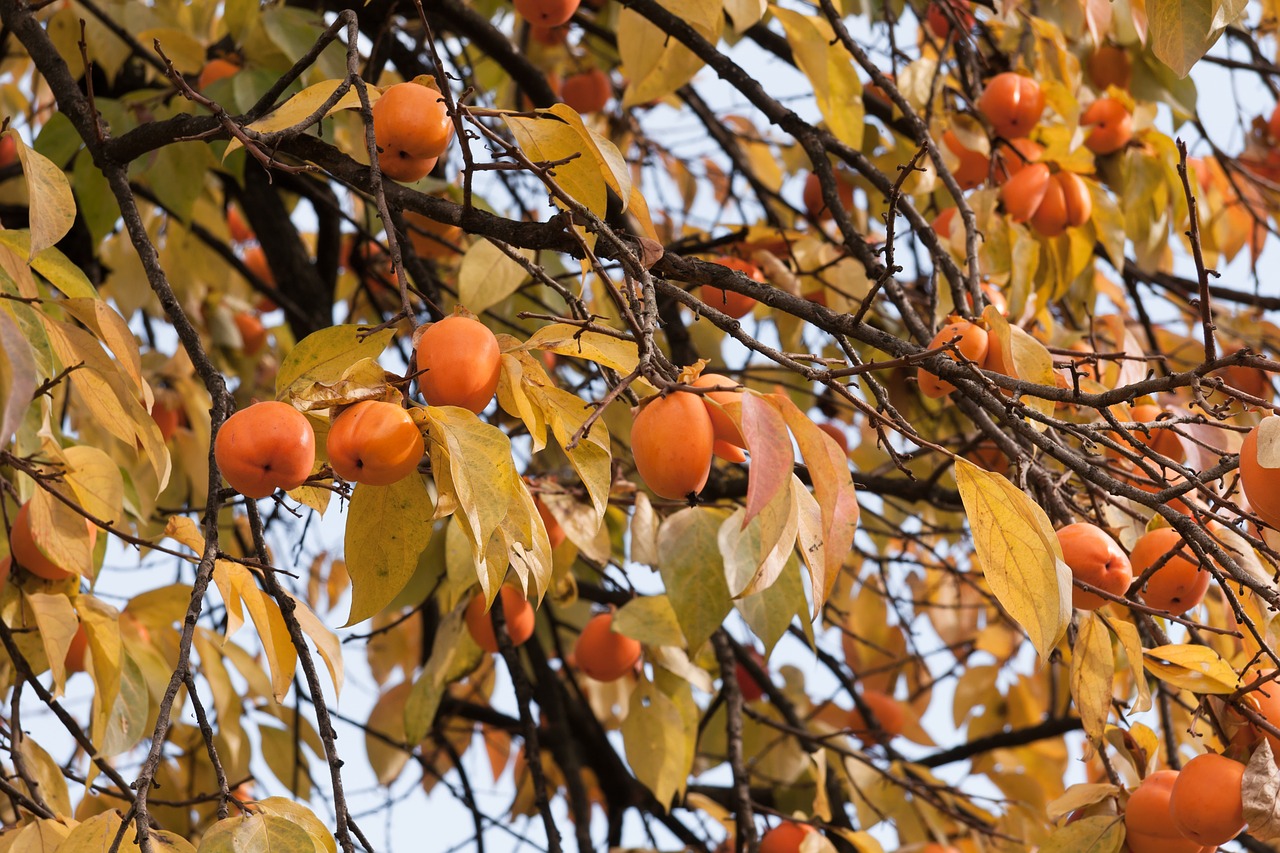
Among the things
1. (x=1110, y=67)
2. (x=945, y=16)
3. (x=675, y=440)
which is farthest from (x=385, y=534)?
(x=1110, y=67)

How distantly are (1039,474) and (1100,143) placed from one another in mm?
1149

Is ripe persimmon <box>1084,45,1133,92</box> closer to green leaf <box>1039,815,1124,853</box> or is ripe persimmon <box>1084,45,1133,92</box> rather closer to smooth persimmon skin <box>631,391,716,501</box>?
green leaf <box>1039,815,1124,853</box>

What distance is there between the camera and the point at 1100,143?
7.61 ft

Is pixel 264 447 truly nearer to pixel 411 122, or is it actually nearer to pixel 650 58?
pixel 411 122

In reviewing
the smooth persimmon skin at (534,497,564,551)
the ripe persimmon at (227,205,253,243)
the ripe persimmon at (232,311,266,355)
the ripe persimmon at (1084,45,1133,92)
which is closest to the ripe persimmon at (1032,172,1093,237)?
the ripe persimmon at (1084,45,1133,92)

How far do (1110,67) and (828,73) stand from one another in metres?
0.95

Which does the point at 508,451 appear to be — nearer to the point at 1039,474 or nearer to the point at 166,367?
the point at 1039,474

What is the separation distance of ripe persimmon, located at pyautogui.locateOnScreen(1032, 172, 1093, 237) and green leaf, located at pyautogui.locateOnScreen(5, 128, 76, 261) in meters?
1.47

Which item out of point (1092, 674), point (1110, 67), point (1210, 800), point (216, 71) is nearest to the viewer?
point (1210, 800)

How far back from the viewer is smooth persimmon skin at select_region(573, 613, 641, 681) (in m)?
2.04

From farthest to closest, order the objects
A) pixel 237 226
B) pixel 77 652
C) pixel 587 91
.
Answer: pixel 237 226 < pixel 587 91 < pixel 77 652

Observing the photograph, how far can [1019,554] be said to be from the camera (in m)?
1.06

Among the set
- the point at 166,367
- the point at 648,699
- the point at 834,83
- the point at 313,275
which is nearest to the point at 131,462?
the point at 166,367

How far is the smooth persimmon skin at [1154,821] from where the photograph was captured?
4.40ft
